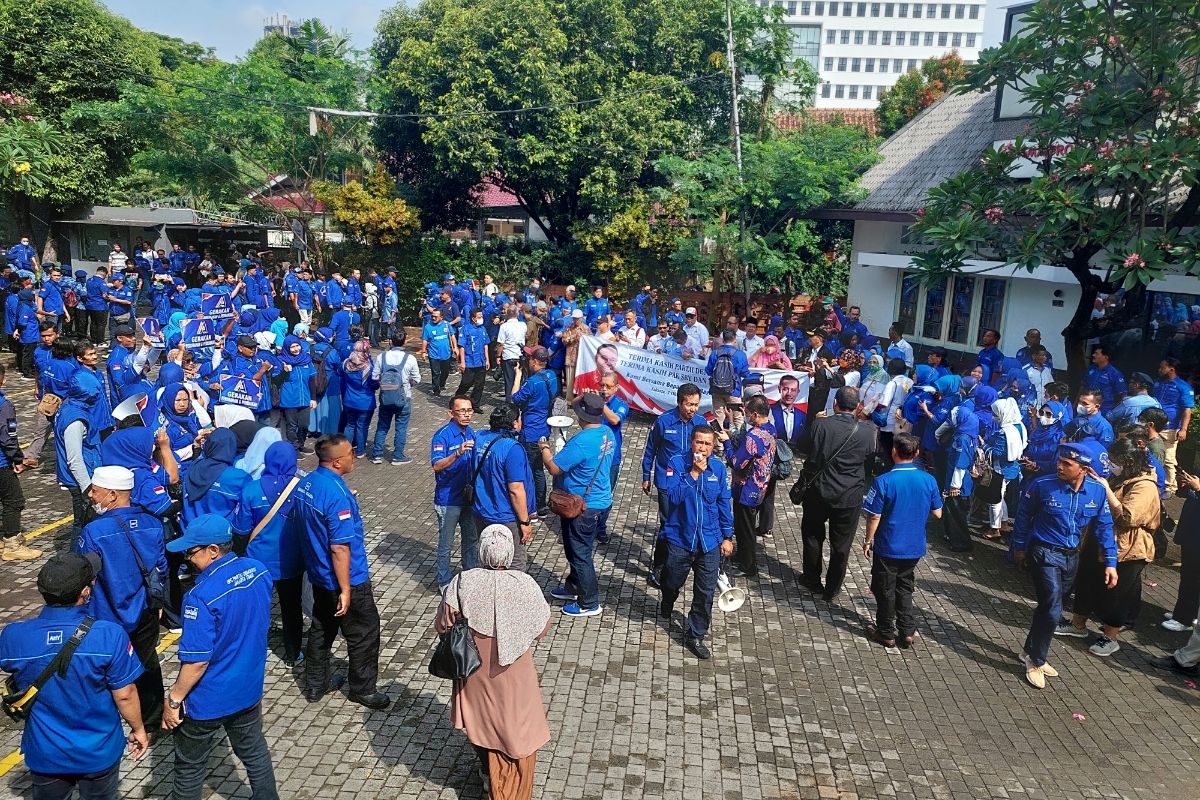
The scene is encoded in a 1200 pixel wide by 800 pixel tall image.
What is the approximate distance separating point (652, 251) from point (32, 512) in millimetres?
15848

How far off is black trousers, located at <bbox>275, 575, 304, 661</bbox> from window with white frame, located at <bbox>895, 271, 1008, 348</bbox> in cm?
1425

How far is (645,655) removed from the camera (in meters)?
6.86

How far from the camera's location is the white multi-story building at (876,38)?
91438 millimetres

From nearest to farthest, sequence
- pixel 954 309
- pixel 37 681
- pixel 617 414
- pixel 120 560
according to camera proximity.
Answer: pixel 37 681 < pixel 120 560 < pixel 617 414 < pixel 954 309

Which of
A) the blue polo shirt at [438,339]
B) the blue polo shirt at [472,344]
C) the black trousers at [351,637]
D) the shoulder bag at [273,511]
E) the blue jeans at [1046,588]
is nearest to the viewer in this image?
the black trousers at [351,637]

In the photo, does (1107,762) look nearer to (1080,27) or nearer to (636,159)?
(1080,27)

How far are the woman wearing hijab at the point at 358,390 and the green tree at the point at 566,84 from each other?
38.0ft

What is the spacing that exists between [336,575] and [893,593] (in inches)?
172

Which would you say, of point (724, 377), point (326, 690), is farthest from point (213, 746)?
point (724, 377)

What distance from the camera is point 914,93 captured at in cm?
3697

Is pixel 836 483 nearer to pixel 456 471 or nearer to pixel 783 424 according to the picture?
pixel 783 424

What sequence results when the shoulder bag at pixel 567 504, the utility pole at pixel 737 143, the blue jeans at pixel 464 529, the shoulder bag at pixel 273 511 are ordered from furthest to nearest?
the utility pole at pixel 737 143
the blue jeans at pixel 464 529
the shoulder bag at pixel 567 504
the shoulder bag at pixel 273 511

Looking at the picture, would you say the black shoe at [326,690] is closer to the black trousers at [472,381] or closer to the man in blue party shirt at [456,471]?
the man in blue party shirt at [456,471]

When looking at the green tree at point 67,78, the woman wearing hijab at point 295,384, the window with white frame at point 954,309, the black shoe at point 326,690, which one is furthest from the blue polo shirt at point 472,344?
the green tree at point 67,78
